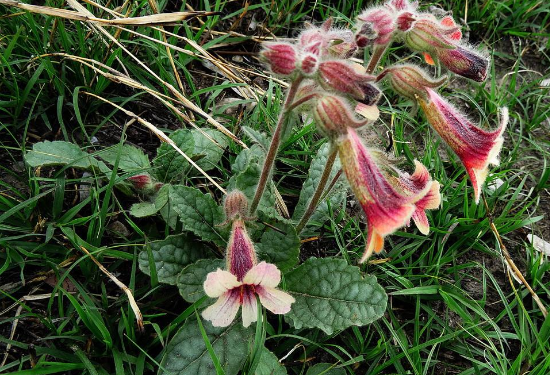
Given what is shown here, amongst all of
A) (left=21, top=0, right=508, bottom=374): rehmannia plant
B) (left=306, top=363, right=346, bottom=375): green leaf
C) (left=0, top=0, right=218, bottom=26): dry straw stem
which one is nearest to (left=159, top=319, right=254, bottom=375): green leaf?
(left=21, top=0, right=508, bottom=374): rehmannia plant

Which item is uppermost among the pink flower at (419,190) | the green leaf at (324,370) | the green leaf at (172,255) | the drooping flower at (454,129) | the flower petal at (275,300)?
the drooping flower at (454,129)

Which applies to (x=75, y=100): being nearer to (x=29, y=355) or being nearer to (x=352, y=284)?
(x=29, y=355)

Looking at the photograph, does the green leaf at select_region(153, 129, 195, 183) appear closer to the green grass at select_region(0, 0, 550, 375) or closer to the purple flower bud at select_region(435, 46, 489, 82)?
the green grass at select_region(0, 0, 550, 375)

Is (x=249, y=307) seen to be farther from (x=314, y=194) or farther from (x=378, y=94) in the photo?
(x=378, y=94)

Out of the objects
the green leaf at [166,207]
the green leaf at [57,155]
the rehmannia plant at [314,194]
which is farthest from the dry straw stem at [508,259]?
the green leaf at [57,155]

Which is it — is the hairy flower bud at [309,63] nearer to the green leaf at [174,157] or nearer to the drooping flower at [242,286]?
the drooping flower at [242,286]

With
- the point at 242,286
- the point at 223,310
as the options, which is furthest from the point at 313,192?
the point at 223,310
